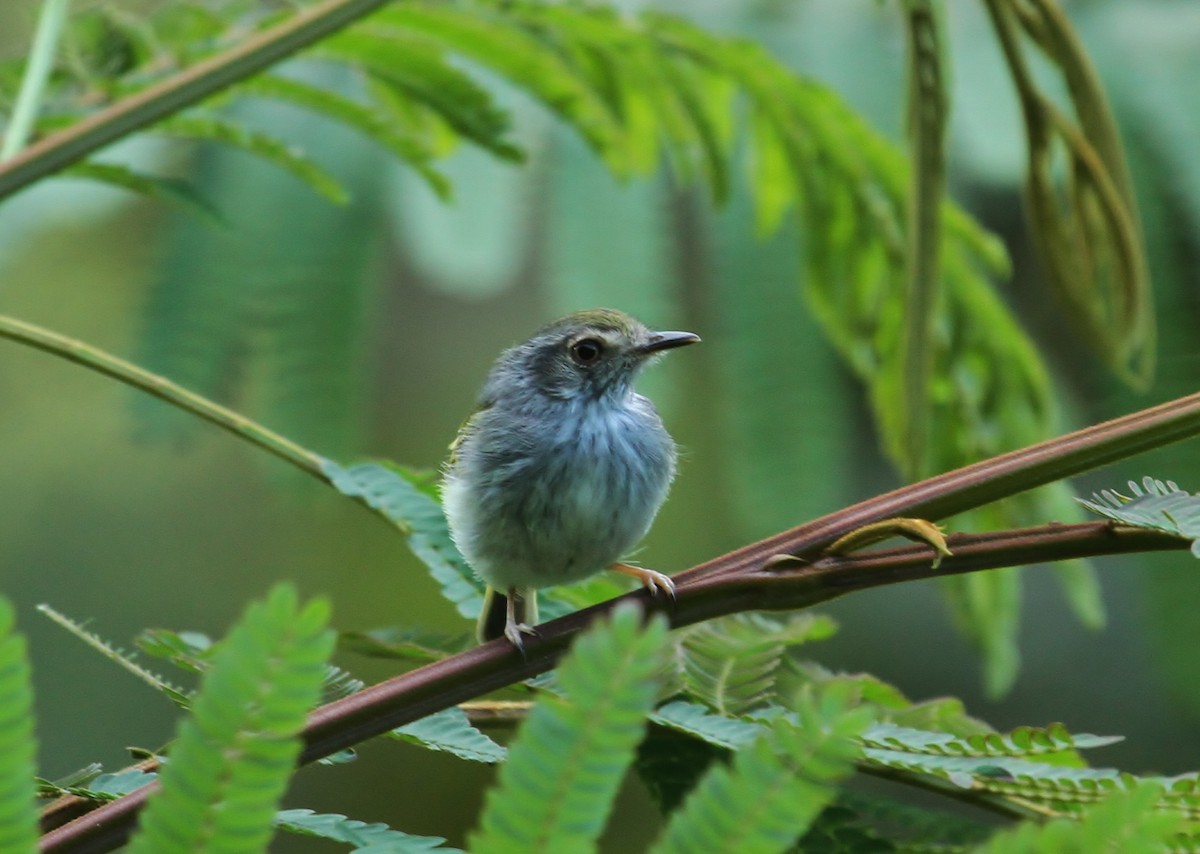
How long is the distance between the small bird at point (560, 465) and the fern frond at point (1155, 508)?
2.98ft

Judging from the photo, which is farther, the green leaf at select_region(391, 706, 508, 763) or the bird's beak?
the bird's beak

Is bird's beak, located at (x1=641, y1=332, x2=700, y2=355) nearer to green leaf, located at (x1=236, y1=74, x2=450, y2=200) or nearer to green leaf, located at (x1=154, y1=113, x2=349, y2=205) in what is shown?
green leaf, located at (x1=236, y1=74, x2=450, y2=200)

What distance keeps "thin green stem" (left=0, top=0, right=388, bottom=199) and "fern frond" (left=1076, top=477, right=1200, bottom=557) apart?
3.91 feet

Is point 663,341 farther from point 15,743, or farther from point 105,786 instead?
point 15,743

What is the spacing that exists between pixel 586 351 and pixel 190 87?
0.93 metres

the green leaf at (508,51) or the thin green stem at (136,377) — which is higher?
the green leaf at (508,51)

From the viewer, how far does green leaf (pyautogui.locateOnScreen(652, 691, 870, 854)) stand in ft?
2.78

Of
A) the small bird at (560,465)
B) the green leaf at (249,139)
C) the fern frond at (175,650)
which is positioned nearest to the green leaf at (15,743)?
the fern frond at (175,650)

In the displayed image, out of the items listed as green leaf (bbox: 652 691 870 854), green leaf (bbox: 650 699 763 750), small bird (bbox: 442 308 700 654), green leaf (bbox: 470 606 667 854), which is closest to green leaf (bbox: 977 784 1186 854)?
green leaf (bbox: 652 691 870 854)

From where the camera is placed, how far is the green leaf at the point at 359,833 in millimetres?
1180

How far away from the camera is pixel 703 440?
570cm

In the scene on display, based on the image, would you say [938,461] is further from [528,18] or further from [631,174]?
[528,18]

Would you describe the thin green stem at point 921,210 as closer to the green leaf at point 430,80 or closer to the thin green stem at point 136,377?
the green leaf at point 430,80

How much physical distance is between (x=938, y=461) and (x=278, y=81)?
141cm
